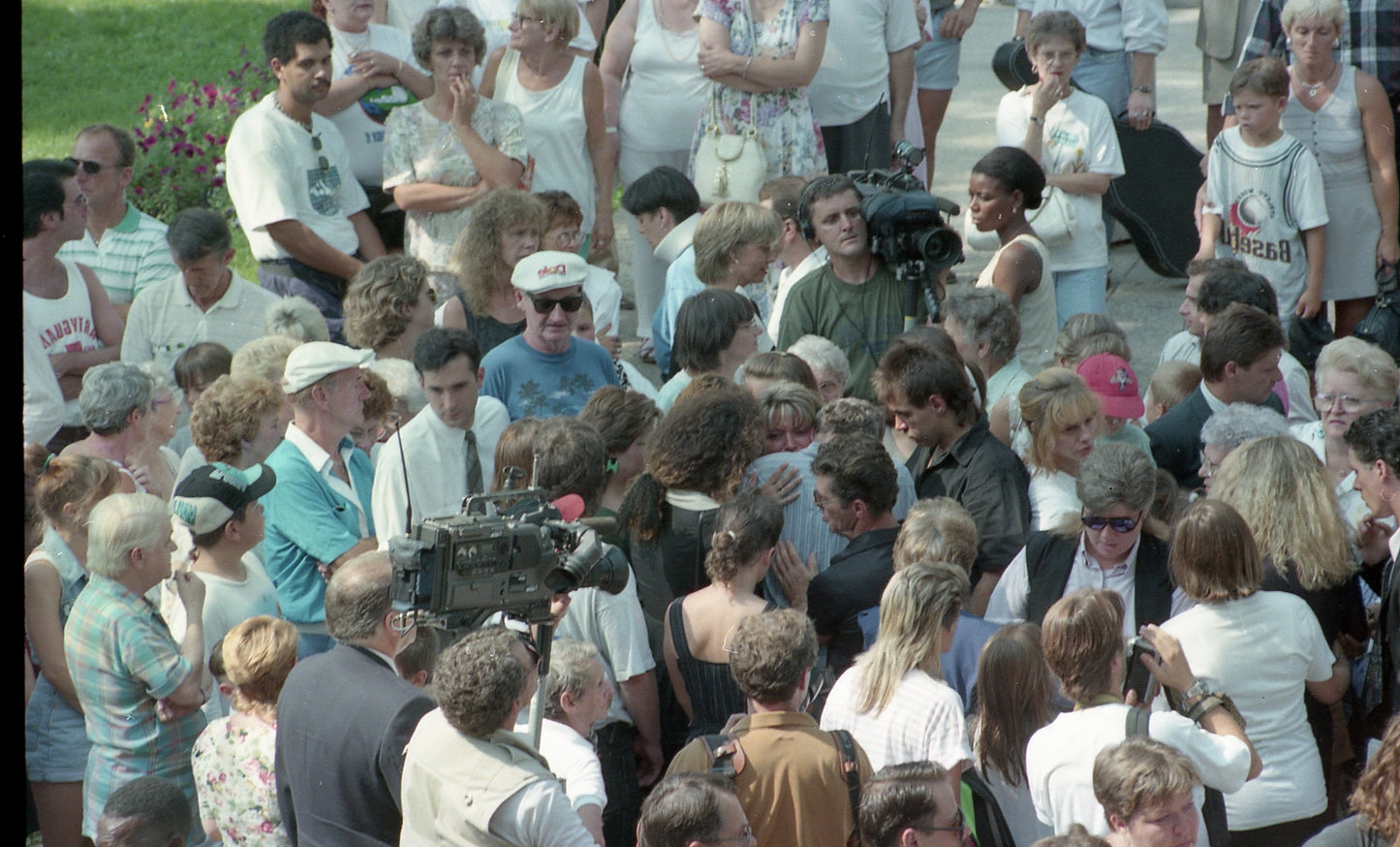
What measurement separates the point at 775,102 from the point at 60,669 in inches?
171

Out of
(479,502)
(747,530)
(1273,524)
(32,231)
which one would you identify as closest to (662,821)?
(479,502)

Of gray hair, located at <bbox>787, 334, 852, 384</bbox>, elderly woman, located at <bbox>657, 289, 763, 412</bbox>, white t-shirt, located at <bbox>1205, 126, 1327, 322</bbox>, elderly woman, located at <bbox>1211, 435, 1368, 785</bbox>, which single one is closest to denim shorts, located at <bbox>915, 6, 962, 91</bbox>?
white t-shirt, located at <bbox>1205, 126, 1327, 322</bbox>

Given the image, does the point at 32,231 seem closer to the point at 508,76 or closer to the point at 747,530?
the point at 508,76

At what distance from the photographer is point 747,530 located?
4.06 meters

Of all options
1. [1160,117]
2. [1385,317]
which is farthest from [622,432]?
[1160,117]

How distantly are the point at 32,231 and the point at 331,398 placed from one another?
6.08 ft

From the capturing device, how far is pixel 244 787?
3768mm

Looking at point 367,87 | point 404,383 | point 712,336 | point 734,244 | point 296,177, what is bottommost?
point 404,383

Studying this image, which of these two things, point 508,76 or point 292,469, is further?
point 508,76

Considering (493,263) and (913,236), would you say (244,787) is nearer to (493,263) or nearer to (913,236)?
(493,263)

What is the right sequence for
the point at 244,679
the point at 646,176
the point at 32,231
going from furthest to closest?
the point at 646,176, the point at 32,231, the point at 244,679

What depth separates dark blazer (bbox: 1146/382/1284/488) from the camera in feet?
17.4

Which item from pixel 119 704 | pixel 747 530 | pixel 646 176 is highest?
pixel 646 176

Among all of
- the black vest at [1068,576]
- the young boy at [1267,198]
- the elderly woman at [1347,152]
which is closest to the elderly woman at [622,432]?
the black vest at [1068,576]
